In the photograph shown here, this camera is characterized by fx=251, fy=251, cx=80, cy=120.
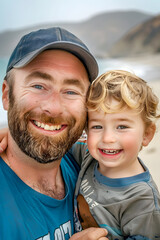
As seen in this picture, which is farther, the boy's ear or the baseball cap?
the boy's ear

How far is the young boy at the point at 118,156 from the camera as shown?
1375 mm

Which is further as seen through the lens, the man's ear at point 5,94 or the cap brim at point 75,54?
the man's ear at point 5,94

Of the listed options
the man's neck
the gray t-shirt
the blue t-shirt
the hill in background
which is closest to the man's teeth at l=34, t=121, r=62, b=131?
the man's neck

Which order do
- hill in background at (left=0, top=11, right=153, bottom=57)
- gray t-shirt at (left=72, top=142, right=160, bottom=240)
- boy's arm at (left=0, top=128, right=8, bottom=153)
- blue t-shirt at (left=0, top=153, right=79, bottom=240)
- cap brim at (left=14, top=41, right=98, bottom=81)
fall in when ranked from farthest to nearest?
hill in background at (left=0, top=11, right=153, bottom=57)
boy's arm at (left=0, top=128, right=8, bottom=153)
cap brim at (left=14, top=41, right=98, bottom=81)
gray t-shirt at (left=72, top=142, right=160, bottom=240)
blue t-shirt at (left=0, top=153, right=79, bottom=240)

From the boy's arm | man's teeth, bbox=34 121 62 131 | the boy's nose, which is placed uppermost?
man's teeth, bbox=34 121 62 131

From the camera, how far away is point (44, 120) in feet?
4.72

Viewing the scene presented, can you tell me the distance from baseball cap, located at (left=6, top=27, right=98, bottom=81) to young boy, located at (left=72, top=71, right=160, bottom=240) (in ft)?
0.64

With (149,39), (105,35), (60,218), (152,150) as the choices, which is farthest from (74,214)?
(105,35)

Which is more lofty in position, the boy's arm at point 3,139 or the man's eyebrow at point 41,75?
the man's eyebrow at point 41,75

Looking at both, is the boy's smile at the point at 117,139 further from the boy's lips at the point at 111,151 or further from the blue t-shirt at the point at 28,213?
the blue t-shirt at the point at 28,213

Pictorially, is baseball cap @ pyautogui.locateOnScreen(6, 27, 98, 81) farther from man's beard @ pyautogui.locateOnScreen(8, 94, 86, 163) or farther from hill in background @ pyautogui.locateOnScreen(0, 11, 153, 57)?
hill in background @ pyautogui.locateOnScreen(0, 11, 153, 57)

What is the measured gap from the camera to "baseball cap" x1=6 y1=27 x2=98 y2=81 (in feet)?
4.76

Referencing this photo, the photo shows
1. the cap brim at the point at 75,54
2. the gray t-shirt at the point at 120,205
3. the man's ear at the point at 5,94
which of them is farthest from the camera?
the man's ear at the point at 5,94

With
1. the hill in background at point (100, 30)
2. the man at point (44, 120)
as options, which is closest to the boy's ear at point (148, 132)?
the man at point (44, 120)
